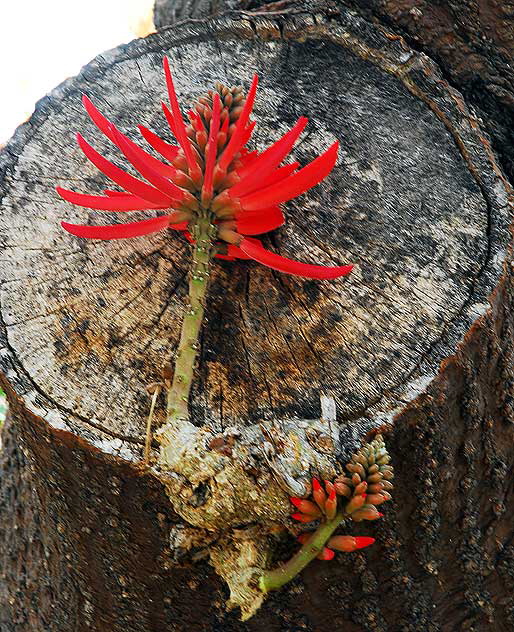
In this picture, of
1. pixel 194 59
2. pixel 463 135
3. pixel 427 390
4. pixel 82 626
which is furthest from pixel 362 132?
pixel 82 626

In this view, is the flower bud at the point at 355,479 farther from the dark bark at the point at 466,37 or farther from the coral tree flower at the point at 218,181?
the dark bark at the point at 466,37

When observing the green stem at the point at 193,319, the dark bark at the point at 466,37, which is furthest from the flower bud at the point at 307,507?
the dark bark at the point at 466,37

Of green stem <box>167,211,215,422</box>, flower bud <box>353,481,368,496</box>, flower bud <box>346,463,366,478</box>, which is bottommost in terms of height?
flower bud <box>353,481,368,496</box>

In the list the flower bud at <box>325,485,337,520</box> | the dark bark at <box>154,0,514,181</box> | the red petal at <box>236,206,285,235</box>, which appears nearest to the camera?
the flower bud at <box>325,485,337,520</box>

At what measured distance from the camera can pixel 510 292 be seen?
0.90 meters

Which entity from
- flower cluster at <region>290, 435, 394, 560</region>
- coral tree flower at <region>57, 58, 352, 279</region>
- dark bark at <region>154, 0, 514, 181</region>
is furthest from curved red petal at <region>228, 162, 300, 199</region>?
dark bark at <region>154, 0, 514, 181</region>

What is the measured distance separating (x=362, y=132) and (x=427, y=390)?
0.39m

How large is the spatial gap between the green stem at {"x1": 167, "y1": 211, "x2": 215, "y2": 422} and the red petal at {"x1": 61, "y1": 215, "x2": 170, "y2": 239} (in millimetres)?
48

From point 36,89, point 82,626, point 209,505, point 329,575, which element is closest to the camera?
point 209,505

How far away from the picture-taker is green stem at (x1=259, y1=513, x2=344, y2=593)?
0.70 metres

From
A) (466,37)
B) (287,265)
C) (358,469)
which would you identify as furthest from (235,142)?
(466,37)

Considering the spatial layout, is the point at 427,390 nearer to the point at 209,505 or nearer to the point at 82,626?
the point at 209,505

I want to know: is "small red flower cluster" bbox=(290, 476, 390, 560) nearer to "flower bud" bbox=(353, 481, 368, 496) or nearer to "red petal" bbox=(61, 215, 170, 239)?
"flower bud" bbox=(353, 481, 368, 496)

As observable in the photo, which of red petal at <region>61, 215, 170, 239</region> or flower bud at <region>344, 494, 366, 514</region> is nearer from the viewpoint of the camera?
flower bud at <region>344, 494, 366, 514</region>
